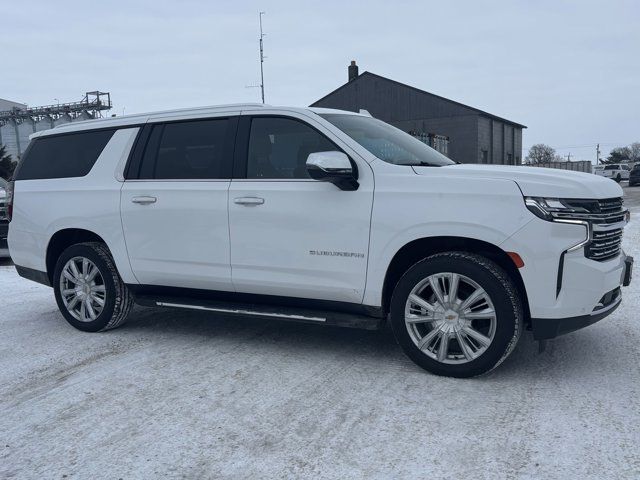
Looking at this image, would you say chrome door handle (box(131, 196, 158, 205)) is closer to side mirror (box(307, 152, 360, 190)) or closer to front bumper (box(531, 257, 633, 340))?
side mirror (box(307, 152, 360, 190))

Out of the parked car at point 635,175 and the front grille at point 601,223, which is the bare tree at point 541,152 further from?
the front grille at point 601,223

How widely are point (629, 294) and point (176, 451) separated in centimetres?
530

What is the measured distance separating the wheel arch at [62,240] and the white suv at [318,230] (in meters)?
0.02

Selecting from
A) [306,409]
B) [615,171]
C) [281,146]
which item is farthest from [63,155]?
[615,171]

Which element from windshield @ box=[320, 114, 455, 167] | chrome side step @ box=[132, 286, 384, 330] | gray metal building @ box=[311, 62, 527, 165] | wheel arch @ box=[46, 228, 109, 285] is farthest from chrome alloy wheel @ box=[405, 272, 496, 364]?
gray metal building @ box=[311, 62, 527, 165]

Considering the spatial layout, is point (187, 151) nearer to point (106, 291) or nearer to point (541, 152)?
point (106, 291)

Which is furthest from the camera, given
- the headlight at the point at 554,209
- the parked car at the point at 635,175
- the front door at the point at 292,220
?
the parked car at the point at 635,175

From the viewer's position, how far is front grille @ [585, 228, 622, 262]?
381 cm

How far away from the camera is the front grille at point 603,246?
3.81 metres

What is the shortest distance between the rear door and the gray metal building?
38.9 meters

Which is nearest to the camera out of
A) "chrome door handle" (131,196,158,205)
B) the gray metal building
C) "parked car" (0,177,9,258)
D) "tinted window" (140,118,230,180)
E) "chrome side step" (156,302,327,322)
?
"chrome side step" (156,302,327,322)

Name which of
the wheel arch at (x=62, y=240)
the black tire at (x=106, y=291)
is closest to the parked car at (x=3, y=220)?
the wheel arch at (x=62, y=240)

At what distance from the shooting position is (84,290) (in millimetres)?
5680

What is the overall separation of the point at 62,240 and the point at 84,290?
1.98ft
